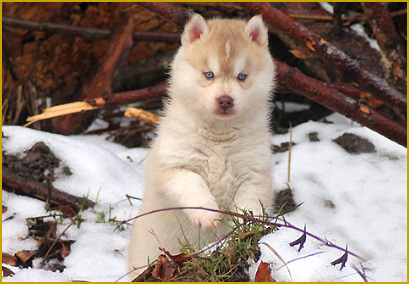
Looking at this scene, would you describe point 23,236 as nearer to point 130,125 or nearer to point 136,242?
point 136,242

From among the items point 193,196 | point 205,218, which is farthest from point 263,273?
point 193,196

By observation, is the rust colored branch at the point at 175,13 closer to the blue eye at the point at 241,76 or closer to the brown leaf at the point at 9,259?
the blue eye at the point at 241,76

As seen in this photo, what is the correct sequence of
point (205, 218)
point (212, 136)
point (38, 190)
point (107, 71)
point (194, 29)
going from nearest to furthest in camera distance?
point (205, 218)
point (212, 136)
point (194, 29)
point (38, 190)
point (107, 71)

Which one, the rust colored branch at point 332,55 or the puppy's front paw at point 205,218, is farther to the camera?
the rust colored branch at point 332,55

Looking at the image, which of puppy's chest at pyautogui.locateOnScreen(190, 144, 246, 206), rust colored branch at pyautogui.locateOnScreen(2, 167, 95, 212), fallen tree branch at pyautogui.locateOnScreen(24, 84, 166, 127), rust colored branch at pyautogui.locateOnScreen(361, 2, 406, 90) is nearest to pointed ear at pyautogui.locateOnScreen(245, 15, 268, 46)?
puppy's chest at pyautogui.locateOnScreen(190, 144, 246, 206)

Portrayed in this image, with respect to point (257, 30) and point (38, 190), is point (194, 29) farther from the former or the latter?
point (38, 190)

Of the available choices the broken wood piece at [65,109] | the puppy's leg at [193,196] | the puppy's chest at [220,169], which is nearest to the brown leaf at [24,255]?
the puppy's leg at [193,196]

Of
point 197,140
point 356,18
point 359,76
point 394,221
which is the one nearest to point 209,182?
point 197,140
